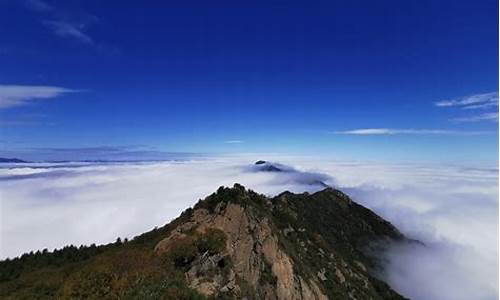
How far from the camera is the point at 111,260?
109 feet

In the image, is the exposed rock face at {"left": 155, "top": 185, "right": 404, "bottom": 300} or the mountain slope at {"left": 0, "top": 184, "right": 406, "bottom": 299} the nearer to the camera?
the mountain slope at {"left": 0, "top": 184, "right": 406, "bottom": 299}

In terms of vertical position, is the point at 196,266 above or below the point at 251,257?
above

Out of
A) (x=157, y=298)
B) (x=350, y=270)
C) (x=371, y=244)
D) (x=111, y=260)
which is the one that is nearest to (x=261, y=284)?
(x=111, y=260)

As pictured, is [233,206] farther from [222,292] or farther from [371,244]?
[371,244]

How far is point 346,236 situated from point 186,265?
13143 cm

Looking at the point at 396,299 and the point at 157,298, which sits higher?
the point at 157,298

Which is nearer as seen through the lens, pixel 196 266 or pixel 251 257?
pixel 196 266

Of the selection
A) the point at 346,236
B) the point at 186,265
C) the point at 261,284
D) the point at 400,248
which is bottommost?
the point at 400,248

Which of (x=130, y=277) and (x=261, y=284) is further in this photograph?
(x=261, y=284)

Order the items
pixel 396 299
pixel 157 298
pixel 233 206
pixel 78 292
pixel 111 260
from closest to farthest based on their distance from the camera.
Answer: pixel 157 298 < pixel 78 292 < pixel 111 260 < pixel 233 206 < pixel 396 299

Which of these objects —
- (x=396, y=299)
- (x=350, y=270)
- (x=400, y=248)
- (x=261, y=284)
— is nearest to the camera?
(x=261, y=284)

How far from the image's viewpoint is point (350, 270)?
4077 inches

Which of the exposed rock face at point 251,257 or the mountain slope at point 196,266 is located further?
the exposed rock face at point 251,257

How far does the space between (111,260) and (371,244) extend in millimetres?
157427
